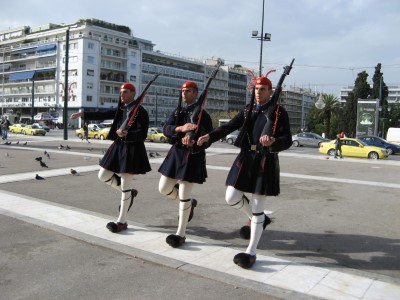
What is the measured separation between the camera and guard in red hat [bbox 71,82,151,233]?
18.3 ft

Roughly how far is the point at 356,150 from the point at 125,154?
21.5 m

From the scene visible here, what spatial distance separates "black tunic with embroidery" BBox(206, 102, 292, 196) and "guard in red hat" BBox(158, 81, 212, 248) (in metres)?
0.60

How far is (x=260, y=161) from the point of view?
4.57 meters

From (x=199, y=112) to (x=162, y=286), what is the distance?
217 cm

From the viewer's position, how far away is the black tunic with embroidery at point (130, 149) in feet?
18.3

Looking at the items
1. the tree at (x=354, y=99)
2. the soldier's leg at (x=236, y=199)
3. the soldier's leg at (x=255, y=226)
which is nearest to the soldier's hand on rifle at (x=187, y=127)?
the soldier's leg at (x=236, y=199)

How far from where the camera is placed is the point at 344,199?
29.8ft

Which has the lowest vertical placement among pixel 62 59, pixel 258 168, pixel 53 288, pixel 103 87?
pixel 53 288

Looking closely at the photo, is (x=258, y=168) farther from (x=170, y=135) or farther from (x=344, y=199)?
(x=344, y=199)

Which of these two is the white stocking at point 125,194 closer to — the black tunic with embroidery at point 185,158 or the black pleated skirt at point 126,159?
the black pleated skirt at point 126,159

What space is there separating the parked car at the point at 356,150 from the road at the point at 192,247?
48.9 ft

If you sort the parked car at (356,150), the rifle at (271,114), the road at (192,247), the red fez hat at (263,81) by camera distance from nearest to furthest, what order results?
the road at (192,247), the rifle at (271,114), the red fez hat at (263,81), the parked car at (356,150)

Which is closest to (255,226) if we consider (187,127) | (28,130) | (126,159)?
(187,127)

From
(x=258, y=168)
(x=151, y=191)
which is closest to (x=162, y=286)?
(x=258, y=168)
